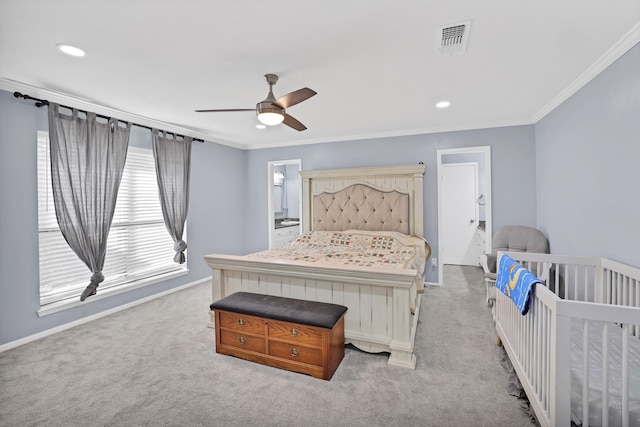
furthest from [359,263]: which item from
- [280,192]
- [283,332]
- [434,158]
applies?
[280,192]

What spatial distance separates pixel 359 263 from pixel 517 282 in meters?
Result: 1.29

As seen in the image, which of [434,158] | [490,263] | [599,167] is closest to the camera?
[599,167]

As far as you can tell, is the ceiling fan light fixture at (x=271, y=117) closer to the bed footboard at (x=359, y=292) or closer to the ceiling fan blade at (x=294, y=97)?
the ceiling fan blade at (x=294, y=97)

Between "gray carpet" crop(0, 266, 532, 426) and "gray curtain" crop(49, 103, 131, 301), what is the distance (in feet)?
2.89

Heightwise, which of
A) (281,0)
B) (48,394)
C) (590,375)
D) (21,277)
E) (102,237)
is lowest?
Answer: (48,394)

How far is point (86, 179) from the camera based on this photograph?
302 cm

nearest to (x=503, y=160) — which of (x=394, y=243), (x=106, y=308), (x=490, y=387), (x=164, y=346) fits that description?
(x=394, y=243)

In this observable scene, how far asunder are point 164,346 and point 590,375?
2.99 meters

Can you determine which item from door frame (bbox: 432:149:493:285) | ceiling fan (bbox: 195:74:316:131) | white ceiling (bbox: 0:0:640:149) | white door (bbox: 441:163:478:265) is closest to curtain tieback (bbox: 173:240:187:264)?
white ceiling (bbox: 0:0:640:149)

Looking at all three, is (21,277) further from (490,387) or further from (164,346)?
(490,387)

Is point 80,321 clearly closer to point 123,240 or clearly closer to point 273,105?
point 123,240

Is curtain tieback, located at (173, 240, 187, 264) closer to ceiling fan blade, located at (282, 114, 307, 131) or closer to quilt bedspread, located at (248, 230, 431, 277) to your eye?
quilt bedspread, located at (248, 230, 431, 277)

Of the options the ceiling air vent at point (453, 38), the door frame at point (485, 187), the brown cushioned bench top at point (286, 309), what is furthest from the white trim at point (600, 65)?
the brown cushioned bench top at point (286, 309)

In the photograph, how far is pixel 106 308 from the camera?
11.0ft
